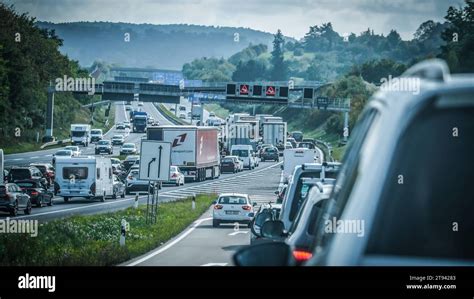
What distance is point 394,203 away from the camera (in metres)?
3.65

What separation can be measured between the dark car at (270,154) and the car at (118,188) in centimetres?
3418

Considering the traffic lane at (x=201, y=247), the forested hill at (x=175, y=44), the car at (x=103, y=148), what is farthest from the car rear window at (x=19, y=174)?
the forested hill at (x=175, y=44)

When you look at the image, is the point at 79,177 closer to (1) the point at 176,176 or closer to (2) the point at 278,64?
(1) the point at 176,176

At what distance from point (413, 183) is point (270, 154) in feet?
335

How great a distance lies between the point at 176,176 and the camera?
75688 millimetres

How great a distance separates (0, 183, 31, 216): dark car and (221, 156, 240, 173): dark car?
41.7m

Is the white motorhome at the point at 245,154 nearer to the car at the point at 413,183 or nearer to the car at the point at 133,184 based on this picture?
the car at the point at 133,184

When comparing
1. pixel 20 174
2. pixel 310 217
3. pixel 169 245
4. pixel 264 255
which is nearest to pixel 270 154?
pixel 20 174

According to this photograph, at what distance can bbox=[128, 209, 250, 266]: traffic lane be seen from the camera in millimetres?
26188

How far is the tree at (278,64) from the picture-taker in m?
142

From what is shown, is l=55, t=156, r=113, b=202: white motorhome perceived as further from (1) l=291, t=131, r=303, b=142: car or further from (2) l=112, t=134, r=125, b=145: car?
(1) l=291, t=131, r=303, b=142: car
